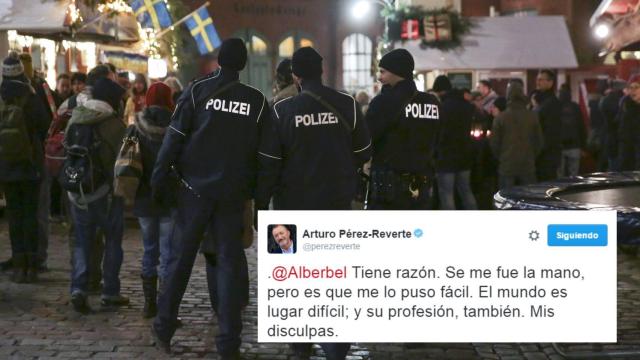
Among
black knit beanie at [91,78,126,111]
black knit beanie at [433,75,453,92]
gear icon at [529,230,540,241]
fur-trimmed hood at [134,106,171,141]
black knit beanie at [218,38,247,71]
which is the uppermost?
black knit beanie at [433,75,453,92]

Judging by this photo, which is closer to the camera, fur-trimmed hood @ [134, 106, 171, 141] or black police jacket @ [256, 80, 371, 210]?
black police jacket @ [256, 80, 371, 210]

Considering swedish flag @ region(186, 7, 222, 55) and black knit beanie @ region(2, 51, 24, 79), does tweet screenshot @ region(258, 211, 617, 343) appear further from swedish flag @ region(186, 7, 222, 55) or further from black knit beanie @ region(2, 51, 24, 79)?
swedish flag @ region(186, 7, 222, 55)

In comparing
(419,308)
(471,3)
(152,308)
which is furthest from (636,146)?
(471,3)

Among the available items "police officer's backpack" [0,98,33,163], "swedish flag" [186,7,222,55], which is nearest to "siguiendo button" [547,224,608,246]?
"police officer's backpack" [0,98,33,163]

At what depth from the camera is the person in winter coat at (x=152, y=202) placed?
25.1 ft

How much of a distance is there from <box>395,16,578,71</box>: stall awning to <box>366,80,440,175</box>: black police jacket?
49.1 ft

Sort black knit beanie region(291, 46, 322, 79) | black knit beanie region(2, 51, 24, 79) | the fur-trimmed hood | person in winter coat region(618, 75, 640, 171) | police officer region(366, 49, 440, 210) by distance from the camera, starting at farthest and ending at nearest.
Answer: person in winter coat region(618, 75, 640, 171)
black knit beanie region(2, 51, 24, 79)
the fur-trimmed hood
police officer region(366, 49, 440, 210)
black knit beanie region(291, 46, 322, 79)

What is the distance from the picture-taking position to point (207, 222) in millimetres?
6695

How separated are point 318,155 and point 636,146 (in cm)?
772

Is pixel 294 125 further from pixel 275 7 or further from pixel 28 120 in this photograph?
pixel 275 7

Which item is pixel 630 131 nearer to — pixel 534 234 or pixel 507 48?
pixel 534 234

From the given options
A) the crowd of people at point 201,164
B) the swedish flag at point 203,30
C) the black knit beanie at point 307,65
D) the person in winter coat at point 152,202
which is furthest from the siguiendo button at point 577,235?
the swedish flag at point 203,30

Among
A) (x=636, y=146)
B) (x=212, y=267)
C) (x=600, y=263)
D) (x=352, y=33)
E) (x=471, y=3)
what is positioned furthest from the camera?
(x=352, y=33)

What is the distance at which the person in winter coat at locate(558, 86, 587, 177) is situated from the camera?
14.1 m
